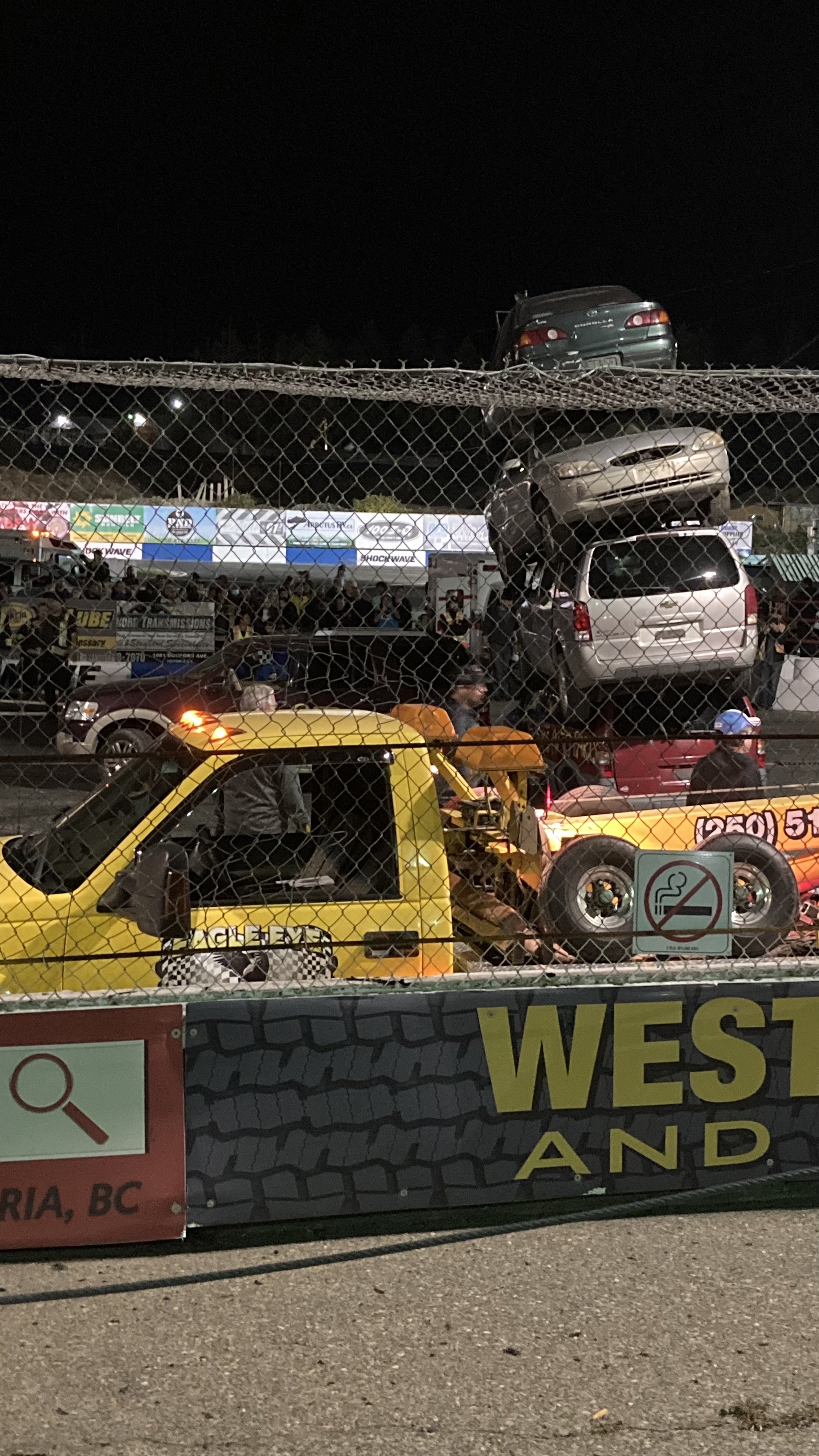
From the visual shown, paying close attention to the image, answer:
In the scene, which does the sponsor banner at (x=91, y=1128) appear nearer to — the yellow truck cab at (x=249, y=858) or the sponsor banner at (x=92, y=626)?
the yellow truck cab at (x=249, y=858)

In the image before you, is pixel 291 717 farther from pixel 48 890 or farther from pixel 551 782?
pixel 551 782

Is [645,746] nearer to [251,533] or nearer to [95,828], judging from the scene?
[95,828]

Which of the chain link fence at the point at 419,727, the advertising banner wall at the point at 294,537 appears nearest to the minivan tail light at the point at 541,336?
the chain link fence at the point at 419,727

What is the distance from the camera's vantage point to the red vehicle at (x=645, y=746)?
8.94m

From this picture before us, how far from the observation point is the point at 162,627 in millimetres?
11430

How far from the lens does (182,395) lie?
7.04 meters

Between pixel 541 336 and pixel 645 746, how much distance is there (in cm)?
496

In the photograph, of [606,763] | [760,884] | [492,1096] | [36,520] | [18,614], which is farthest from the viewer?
[36,520]

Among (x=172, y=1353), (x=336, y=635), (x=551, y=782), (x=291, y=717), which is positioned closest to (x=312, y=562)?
(x=336, y=635)

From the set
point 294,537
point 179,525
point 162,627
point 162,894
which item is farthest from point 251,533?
point 162,894

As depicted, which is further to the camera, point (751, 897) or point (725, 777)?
point (725, 777)

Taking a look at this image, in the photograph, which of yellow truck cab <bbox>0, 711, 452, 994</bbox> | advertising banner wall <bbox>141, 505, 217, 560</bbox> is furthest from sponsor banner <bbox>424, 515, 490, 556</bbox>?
yellow truck cab <bbox>0, 711, 452, 994</bbox>

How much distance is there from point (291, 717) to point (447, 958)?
3.63 ft

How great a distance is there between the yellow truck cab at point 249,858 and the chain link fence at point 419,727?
0.01m
